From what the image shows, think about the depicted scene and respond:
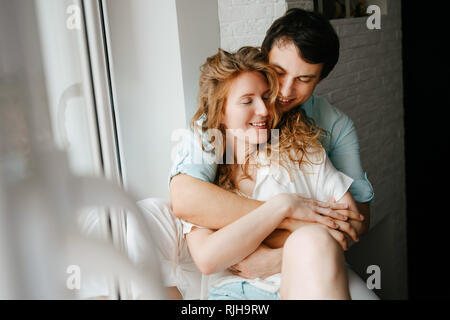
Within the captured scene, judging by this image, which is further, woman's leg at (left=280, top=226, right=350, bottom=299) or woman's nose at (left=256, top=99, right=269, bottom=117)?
woman's nose at (left=256, top=99, right=269, bottom=117)

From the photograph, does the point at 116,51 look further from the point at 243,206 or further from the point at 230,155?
the point at 243,206

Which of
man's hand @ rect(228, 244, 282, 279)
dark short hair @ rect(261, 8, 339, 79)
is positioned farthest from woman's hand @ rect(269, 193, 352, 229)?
dark short hair @ rect(261, 8, 339, 79)

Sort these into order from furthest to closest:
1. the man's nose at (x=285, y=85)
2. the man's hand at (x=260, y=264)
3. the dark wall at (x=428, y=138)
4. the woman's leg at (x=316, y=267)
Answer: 1. the dark wall at (x=428, y=138)
2. the man's nose at (x=285, y=85)
3. the man's hand at (x=260, y=264)
4. the woman's leg at (x=316, y=267)

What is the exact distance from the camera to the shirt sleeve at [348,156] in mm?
1257

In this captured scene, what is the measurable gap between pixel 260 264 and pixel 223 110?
389 mm

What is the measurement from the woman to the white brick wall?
16cm

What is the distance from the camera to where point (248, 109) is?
45.4 inches

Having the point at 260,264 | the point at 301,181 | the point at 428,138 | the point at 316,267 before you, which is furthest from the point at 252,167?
the point at 428,138

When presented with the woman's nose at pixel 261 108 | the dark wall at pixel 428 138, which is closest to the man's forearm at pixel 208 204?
the woman's nose at pixel 261 108

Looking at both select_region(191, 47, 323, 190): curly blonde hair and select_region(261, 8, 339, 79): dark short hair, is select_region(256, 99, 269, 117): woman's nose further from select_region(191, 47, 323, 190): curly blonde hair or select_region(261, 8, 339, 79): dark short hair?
select_region(261, 8, 339, 79): dark short hair

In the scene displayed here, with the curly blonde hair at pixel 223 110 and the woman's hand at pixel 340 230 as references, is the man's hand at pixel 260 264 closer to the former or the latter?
the woman's hand at pixel 340 230

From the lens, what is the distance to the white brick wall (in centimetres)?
128

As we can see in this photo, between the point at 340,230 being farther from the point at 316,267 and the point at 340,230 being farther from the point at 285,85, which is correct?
the point at 285,85
